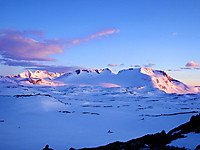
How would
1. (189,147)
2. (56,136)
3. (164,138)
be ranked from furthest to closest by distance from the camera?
(56,136) → (164,138) → (189,147)

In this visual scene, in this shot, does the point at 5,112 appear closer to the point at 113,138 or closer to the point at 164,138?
the point at 113,138

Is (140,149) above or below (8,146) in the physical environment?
above

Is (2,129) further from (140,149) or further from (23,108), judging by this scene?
(140,149)

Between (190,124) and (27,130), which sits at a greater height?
(190,124)

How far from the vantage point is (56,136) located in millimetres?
16984

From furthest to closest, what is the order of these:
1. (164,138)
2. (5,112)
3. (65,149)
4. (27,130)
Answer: (5,112) < (27,130) < (65,149) < (164,138)

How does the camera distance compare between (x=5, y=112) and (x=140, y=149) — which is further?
(x=5, y=112)

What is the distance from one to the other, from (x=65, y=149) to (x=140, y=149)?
6.56m

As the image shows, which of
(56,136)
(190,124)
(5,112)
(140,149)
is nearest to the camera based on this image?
(140,149)

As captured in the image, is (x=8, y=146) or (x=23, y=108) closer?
(x=8, y=146)

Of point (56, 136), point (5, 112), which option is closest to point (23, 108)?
point (5, 112)

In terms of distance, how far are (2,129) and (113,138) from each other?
11753mm

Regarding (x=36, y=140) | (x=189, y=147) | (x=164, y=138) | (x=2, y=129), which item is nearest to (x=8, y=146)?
(x=36, y=140)

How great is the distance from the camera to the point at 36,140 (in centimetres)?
1558
